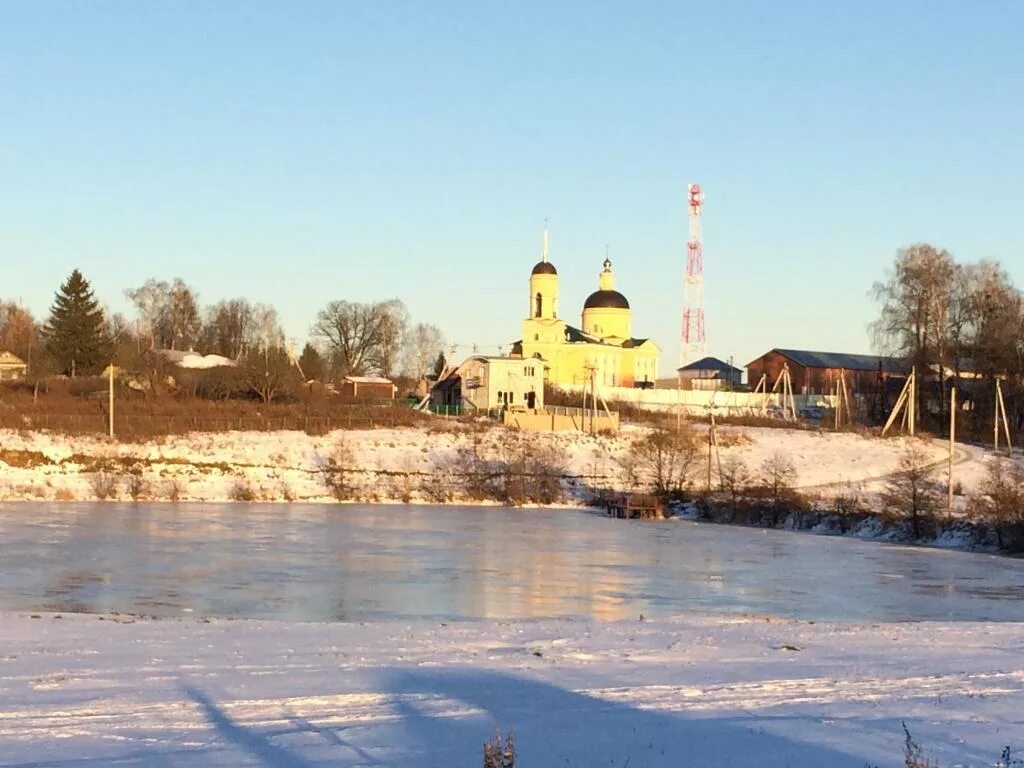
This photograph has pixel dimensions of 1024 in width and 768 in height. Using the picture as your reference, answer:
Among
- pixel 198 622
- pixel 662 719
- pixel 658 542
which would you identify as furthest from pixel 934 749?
pixel 658 542

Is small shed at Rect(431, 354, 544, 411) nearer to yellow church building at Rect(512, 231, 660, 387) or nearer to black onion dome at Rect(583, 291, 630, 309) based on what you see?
yellow church building at Rect(512, 231, 660, 387)

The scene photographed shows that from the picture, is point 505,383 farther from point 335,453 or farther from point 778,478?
point 778,478

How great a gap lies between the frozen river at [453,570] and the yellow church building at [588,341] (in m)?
43.8

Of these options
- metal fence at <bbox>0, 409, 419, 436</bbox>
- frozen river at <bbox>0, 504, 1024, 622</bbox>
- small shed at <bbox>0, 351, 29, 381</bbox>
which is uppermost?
small shed at <bbox>0, 351, 29, 381</bbox>

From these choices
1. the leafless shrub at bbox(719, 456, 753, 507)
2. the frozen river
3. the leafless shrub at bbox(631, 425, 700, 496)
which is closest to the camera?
the frozen river

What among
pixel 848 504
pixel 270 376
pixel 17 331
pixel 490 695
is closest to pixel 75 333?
pixel 270 376

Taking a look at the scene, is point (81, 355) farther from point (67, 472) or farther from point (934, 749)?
point (934, 749)

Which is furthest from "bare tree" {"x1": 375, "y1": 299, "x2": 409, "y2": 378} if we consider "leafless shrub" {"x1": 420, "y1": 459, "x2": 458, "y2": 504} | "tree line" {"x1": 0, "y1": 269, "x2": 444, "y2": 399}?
"leafless shrub" {"x1": 420, "y1": 459, "x2": 458, "y2": 504}

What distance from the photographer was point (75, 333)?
66.7 metres

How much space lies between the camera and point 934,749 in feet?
25.9

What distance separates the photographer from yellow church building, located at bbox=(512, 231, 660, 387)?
80000 mm

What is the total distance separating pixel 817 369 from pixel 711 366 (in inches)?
A: 452

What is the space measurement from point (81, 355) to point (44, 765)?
63231 millimetres

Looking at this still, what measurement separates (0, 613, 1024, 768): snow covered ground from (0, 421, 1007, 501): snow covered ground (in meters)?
29.3
